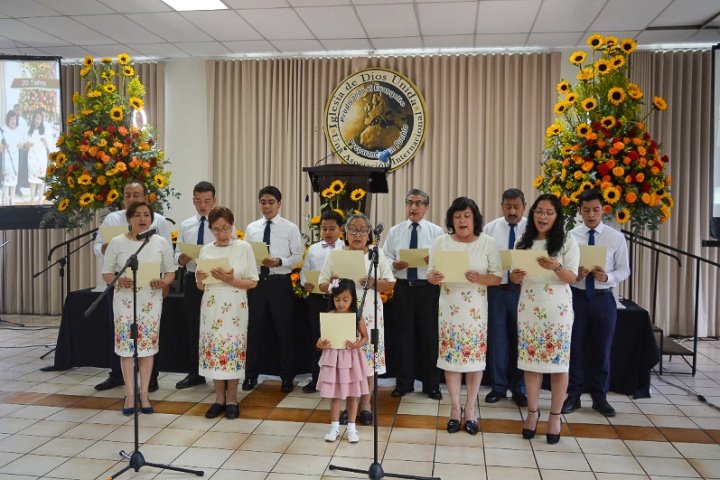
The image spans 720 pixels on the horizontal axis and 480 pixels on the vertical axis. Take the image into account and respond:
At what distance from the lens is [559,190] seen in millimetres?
4875

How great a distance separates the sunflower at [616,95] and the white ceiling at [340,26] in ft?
4.16

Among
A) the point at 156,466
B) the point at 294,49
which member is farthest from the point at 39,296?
the point at 156,466

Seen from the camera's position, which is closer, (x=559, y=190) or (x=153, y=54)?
(x=559, y=190)

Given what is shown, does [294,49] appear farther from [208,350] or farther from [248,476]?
[248,476]

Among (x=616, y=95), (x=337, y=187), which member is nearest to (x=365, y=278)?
(x=337, y=187)

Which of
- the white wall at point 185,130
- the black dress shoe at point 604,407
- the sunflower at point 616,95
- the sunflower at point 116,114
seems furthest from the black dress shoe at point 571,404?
the white wall at point 185,130

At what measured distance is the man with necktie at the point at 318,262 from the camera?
4691 millimetres

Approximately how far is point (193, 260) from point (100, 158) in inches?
54.7

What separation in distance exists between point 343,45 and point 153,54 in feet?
7.82

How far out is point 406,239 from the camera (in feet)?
16.4

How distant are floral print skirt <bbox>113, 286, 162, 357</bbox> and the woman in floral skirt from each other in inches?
75.2

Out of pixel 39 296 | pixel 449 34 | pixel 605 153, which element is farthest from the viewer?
pixel 39 296

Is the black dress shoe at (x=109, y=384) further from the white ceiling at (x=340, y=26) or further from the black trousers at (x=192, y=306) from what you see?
the white ceiling at (x=340, y=26)

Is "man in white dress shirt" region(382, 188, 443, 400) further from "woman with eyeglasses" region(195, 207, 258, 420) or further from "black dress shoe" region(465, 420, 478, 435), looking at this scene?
"woman with eyeglasses" region(195, 207, 258, 420)
